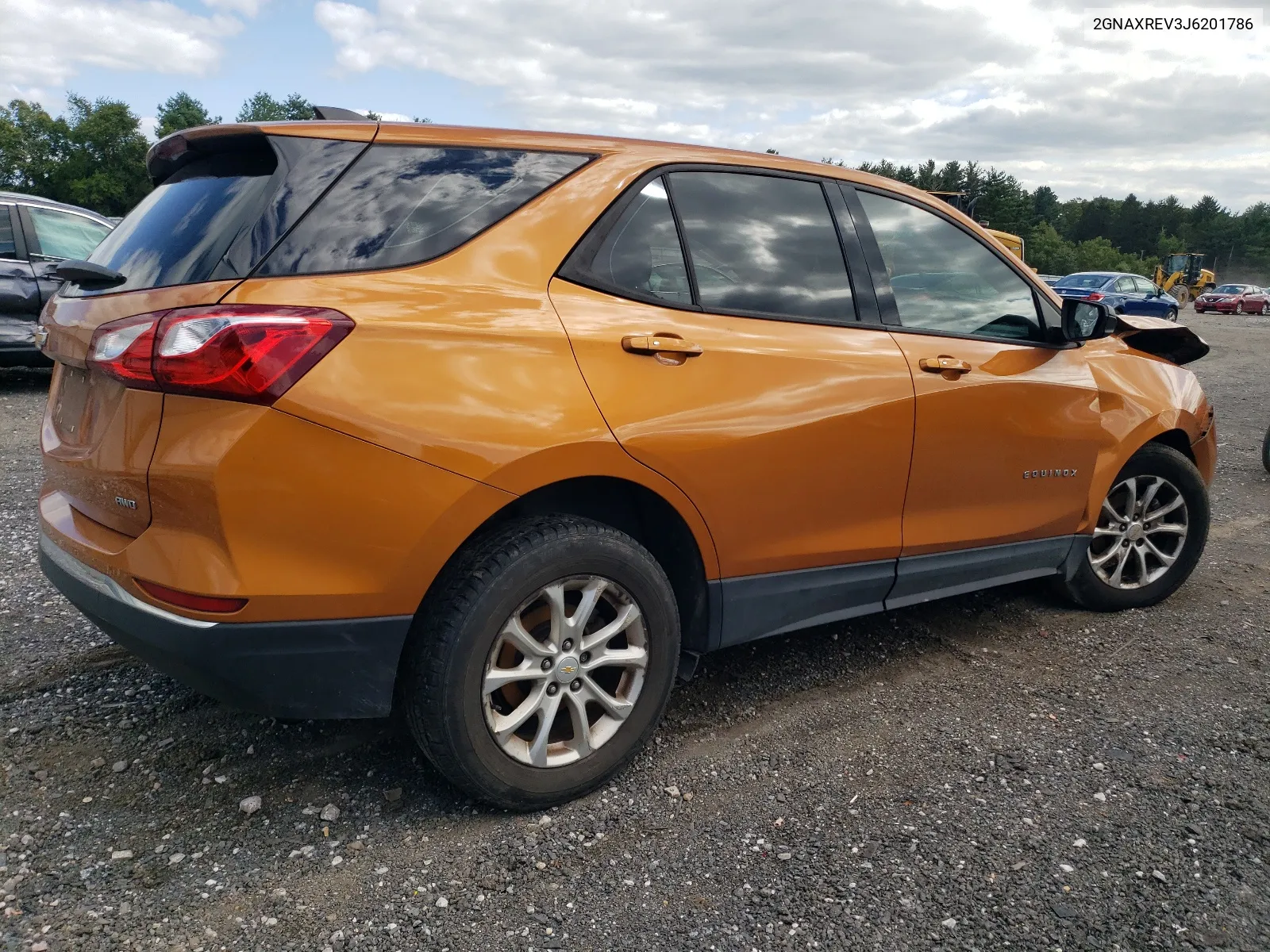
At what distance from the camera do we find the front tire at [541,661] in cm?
235

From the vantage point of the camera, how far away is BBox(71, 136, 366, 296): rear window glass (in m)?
2.25

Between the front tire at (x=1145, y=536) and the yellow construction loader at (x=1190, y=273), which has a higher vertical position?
the yellow construction loader at (x=1190, y=273)

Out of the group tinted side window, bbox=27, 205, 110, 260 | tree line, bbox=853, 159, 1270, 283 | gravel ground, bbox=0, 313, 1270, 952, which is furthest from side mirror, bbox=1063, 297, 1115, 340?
tree line, bbox=853, 159, 1270, 283

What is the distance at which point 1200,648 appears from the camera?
3922 millimetres

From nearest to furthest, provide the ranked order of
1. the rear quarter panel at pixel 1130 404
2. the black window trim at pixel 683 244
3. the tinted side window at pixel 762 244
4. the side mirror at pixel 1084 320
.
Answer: the black window trim at pixel 683 244
the tinted side window at pixel 762 244
the side mirror at pixel 1084 320
the rear quarter panel at pixel 1130 404

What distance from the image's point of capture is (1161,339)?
4.27 meters

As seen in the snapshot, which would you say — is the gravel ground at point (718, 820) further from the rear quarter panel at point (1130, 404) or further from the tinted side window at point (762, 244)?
the tinted side window at point (762, 244)

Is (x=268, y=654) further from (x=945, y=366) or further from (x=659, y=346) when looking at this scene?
(x=945, y=366)

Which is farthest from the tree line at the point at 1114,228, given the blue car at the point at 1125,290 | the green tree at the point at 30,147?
the green tree at the point at 30,147

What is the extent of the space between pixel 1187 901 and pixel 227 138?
3.09 metres

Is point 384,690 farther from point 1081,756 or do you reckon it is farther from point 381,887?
point 1081,756

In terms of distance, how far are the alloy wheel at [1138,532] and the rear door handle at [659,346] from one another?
7.85ft

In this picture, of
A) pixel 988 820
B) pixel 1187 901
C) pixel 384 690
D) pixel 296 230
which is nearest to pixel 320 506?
pixel 384 690

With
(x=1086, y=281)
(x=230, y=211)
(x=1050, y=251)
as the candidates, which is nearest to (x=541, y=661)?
(x=230, y=211)
